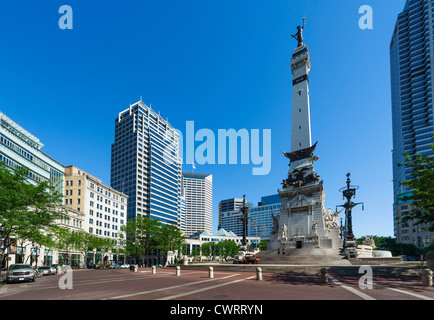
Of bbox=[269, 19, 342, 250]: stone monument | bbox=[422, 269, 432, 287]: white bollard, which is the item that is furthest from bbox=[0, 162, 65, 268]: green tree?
bbox=[269, 19, 342, 250]: stone monument

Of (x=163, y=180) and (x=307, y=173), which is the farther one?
(x=163, y=180)

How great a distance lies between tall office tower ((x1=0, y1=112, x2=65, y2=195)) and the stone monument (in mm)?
39633

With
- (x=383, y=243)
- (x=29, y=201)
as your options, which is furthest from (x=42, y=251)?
(x=383, y=243)

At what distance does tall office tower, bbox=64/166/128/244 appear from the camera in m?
80.8

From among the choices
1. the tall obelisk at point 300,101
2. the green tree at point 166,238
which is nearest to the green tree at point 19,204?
the green tree at point 166,238

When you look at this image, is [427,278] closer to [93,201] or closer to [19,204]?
[19,204]

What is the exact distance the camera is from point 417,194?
22.4 meters

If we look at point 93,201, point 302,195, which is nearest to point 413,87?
point 302,195

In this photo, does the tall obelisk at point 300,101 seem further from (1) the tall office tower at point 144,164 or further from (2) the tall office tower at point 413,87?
(2) the tall office tower at point 413,87

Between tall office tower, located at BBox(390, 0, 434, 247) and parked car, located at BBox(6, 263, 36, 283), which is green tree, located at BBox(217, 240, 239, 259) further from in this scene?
parked car, located at BBox(6, 263, 36, 283)

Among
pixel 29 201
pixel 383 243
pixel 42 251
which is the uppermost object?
pixel 29 201
